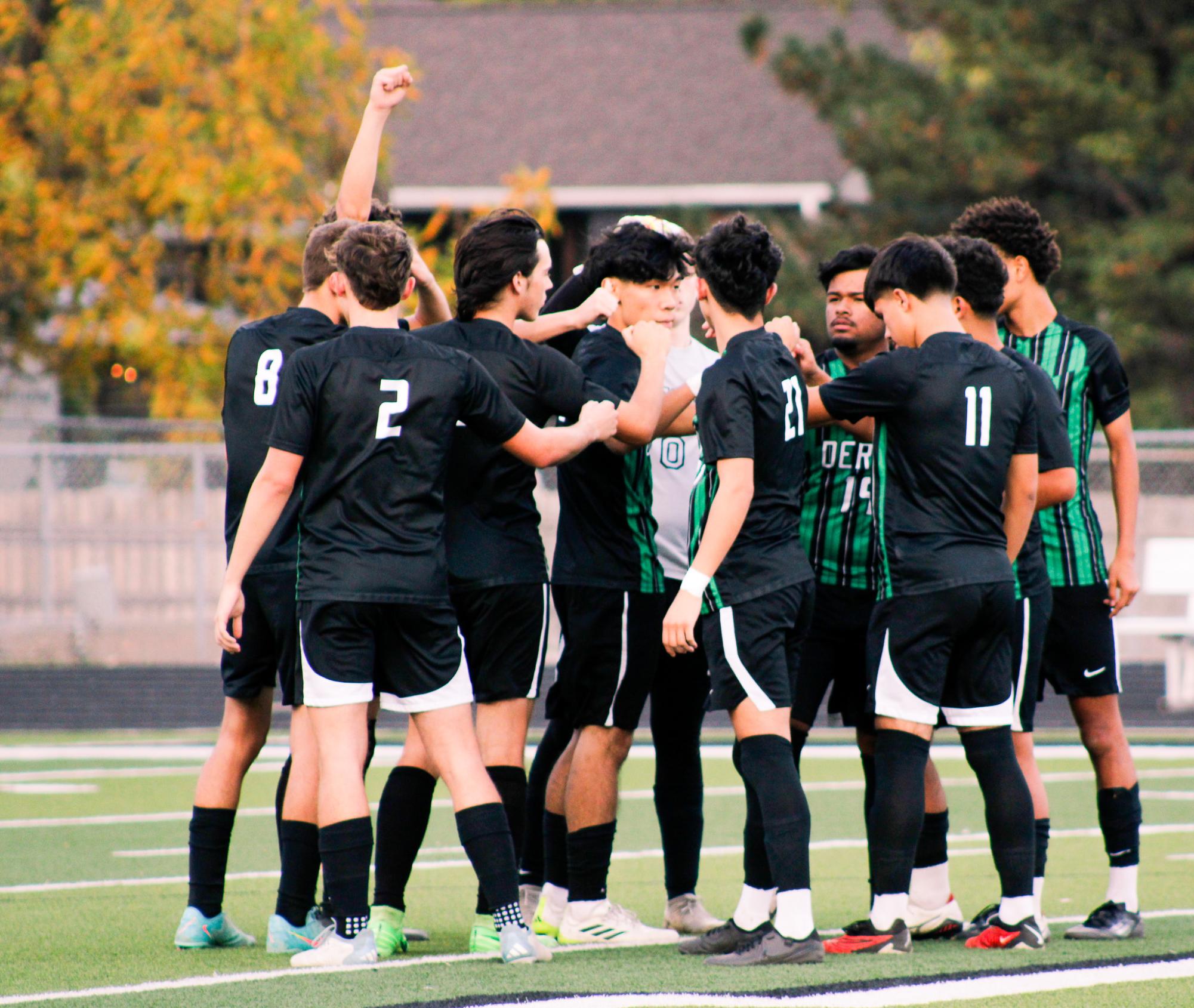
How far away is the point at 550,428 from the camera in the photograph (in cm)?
516

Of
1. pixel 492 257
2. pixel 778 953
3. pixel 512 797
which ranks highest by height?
pixel 492 257

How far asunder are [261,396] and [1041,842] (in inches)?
117

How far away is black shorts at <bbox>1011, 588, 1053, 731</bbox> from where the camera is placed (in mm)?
5438

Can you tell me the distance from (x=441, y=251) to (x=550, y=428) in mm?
15900

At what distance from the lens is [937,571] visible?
512 centimetres

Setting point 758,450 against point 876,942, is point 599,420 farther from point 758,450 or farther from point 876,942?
point 876,942

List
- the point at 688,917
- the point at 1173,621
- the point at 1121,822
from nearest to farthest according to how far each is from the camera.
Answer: the point at 1121,822 → the point at 688,917 → the point at 1173,621

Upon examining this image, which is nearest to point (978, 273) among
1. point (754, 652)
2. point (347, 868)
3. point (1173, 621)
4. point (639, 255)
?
point (639, 255)

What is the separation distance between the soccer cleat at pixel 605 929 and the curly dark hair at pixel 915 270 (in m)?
2.16

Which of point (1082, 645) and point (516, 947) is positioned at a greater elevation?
point (1082, 645)

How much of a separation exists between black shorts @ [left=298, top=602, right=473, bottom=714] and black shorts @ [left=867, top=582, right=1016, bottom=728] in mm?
1282

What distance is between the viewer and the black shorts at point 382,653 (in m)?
4.88

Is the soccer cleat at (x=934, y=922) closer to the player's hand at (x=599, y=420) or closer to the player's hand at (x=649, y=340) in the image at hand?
the player's hand at (x=599, y=420)

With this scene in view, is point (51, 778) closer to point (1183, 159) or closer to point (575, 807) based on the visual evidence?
point (575, 807)
